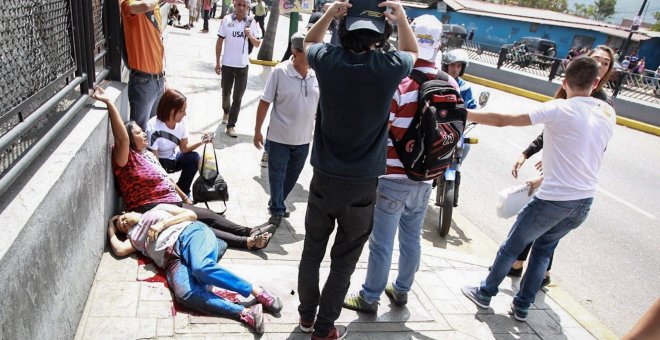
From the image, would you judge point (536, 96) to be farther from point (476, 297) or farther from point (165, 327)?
point (165, 327)

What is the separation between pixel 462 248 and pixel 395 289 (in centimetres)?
195

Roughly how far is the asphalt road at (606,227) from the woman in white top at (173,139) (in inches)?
104

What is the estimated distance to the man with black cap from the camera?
2344mm

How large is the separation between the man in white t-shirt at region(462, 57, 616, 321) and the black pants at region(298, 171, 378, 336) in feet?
3.42

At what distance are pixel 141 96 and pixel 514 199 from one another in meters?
3.46

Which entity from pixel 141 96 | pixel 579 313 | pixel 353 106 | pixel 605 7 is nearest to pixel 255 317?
pixel 353 106

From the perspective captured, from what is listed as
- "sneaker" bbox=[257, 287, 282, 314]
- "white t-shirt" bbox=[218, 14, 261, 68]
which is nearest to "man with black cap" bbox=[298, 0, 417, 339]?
"sneaker" bbox=[257, 287, 282, 314]

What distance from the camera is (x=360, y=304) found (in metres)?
3.27

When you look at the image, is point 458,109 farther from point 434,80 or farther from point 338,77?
point 338,77

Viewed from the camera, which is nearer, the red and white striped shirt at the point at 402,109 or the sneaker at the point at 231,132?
the red and white striped shirt at the point at 402,109

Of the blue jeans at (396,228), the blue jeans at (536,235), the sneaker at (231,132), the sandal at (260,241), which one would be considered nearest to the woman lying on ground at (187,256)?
the sandal at (260,241)

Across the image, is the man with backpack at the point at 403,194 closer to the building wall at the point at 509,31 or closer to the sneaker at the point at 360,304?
the sneaker at the point at 360,304

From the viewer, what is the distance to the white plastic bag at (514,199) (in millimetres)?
3889

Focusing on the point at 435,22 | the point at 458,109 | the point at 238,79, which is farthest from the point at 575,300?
the point at 238,79
